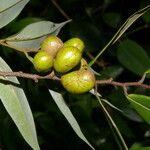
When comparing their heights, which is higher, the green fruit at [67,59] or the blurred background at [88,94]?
the green fruit at [67,59]

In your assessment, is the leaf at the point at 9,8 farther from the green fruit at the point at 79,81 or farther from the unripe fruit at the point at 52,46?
the green fruit at the point at 79,81

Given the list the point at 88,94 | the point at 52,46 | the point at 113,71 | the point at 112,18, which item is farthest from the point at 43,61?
the point at 112,18

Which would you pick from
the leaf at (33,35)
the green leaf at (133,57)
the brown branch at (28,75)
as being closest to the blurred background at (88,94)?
the green leaf at (133,57)

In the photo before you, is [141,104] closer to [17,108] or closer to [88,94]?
[17,108]

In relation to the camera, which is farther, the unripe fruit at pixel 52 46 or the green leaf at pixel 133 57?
the green leaf at pixel 133 57

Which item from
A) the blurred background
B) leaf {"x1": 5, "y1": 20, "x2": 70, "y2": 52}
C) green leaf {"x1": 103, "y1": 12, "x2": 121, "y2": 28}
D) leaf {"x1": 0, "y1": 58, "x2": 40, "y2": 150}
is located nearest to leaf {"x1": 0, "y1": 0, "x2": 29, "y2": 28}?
leaf {"x1": 5, "y1": 20, "x2": 70, "y2": 52}

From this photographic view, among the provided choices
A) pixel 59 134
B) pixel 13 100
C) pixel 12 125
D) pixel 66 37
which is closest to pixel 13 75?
pixel 13 100

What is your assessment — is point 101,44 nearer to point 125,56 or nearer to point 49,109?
point 125,56
